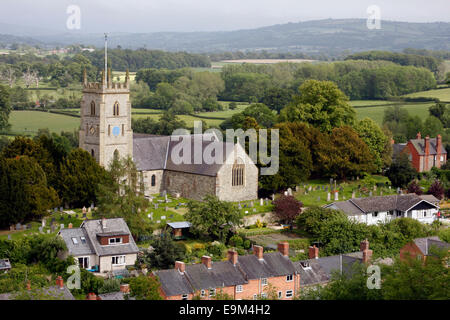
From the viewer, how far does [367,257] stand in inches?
1794

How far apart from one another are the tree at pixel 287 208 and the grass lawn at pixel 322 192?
3.02 m

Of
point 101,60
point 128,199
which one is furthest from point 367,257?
point 101,60

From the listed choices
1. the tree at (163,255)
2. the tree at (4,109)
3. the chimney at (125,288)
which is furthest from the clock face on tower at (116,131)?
the tree at (4,109)

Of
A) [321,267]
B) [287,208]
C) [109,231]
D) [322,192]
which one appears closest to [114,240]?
[109,231]

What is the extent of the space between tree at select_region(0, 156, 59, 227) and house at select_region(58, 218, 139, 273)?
643 centimetres

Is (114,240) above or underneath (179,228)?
above

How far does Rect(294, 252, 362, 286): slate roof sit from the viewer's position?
43.9 meters

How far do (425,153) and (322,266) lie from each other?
41.9 m

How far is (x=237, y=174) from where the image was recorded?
6506 centimetres

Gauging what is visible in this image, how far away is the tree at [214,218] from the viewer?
5500 centimetres

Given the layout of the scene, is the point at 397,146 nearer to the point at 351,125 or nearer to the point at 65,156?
the point at 351,125

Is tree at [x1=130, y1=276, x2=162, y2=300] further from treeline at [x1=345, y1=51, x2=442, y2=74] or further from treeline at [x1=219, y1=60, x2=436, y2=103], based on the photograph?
treeline at [x1=345, y1=51, x2=442, y2=74]

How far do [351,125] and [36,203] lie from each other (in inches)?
1621

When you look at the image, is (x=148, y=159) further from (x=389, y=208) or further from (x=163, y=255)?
(x=163, y=255)
